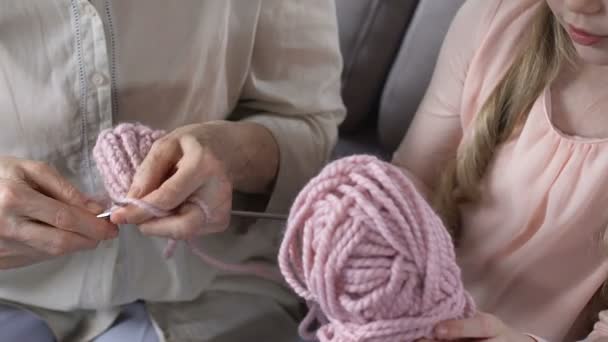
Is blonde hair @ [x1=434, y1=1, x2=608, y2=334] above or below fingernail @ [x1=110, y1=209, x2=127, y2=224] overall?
above

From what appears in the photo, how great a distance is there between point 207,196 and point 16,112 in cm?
22

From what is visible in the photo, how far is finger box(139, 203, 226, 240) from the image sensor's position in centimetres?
63

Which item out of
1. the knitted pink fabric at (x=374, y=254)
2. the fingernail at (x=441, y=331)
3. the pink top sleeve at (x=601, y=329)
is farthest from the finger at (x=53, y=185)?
the pink top sleeve at (x=601, y=329)

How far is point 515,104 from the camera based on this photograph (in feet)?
2.42

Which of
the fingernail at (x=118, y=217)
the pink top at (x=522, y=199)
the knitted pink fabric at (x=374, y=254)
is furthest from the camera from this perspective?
the pink top at (x=522, y=199)

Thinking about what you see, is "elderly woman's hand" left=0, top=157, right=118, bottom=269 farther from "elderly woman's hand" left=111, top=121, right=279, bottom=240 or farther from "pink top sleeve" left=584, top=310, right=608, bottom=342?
"pink top sleeve" left=584, top=310, right=608, bottom=342

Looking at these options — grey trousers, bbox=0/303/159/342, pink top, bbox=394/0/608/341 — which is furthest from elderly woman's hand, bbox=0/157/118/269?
pink top, bbox=394/0/608/341

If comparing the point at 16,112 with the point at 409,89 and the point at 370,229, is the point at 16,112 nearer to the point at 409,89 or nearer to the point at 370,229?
the point at 370,229

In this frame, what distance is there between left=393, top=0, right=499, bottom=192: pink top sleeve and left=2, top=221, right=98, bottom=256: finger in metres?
0.42

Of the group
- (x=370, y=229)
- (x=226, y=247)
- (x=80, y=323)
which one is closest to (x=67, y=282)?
(x=80, y=323)

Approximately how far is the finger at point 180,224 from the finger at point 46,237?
6 cm

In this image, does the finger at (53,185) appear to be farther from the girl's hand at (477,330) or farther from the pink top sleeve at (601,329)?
the pink top sleeve at (601,329)

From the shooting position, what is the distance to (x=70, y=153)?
73 centimetres

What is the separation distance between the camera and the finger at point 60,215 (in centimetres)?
60
